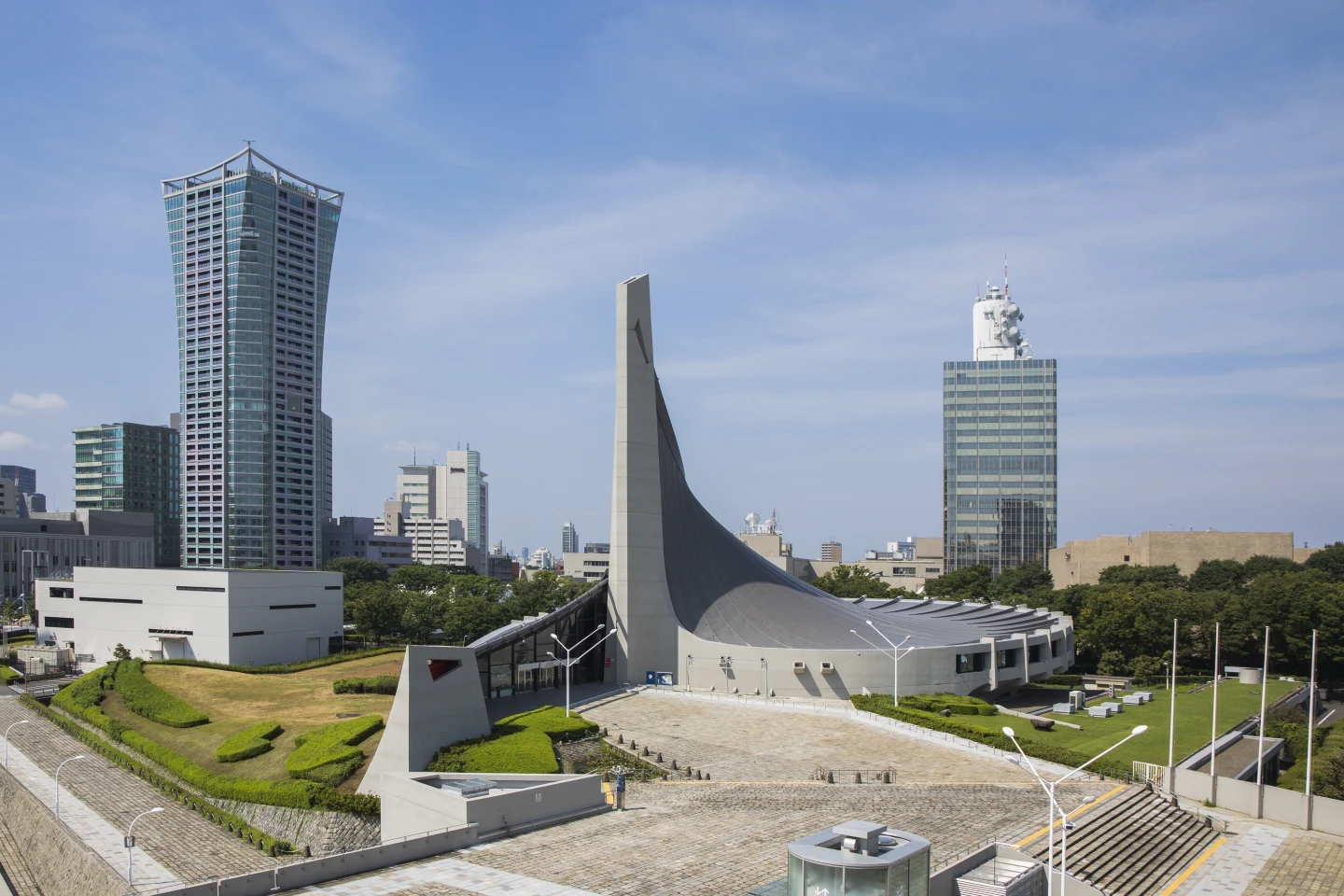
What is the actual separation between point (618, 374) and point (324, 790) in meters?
29.0

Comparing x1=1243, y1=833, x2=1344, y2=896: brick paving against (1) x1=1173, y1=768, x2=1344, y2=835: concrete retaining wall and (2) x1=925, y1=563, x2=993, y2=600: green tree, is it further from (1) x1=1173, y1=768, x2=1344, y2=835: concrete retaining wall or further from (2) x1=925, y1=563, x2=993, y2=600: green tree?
(2) x1=925, y1=563, x2=993, y2=600: green tree

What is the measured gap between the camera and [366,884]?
22359 mm

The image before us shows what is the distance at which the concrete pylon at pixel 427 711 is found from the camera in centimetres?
3353

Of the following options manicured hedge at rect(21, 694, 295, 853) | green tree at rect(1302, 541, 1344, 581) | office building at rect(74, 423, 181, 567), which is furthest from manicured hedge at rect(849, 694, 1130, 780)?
office building at rect(74, 423, 181, 567)

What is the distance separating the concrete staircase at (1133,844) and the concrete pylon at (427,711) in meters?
19.7

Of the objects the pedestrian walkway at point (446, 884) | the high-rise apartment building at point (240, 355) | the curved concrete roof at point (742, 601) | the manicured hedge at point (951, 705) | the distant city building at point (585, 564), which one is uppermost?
the high-rise apartment building at point (240, 355)

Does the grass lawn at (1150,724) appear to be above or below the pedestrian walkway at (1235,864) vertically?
below

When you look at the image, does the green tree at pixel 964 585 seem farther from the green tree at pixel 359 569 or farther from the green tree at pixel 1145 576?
the green tree at pixel 359 569

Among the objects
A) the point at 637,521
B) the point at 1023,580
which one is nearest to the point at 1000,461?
the point at 1023,580

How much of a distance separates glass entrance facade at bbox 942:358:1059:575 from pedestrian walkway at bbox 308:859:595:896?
111400 mm

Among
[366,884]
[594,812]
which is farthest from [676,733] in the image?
[366,884]

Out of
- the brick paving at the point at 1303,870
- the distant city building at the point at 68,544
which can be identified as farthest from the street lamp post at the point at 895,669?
the distant city building at the point at 68,544

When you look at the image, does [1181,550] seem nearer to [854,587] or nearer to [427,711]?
[854,587]

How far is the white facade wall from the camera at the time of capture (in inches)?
2516
